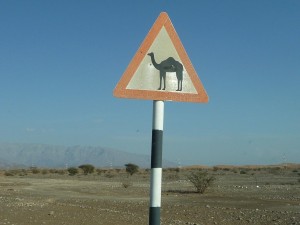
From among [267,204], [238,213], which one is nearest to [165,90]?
[238,213]

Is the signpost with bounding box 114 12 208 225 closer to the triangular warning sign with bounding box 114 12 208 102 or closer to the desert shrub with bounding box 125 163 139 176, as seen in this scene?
the triangular warning sign with bounding box 114 12 208 102

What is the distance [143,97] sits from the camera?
5949 millimetres

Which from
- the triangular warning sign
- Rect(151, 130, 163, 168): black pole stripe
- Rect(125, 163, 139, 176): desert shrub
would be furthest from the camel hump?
Rect(125, 163, 139, 176): desert shrub

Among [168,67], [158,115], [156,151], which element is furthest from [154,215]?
[168,67]

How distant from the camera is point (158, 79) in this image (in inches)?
237

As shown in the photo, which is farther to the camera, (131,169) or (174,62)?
(131,169)

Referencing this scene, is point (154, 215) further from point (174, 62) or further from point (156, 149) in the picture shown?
point (174, 62)

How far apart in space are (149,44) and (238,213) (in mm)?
16280

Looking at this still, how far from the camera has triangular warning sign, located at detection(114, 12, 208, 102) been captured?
5.95 meters

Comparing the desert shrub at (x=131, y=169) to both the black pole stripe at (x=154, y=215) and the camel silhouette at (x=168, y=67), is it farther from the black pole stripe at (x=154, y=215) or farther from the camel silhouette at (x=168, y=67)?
the camel silhouette at (x=168, y=67)

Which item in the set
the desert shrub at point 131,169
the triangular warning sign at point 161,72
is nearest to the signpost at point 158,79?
the triangular warning sign at point 161,72

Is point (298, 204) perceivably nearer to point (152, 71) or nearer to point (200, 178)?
point (200, 178)

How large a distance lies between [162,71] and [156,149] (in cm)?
82

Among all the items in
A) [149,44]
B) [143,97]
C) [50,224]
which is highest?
[149,44]
